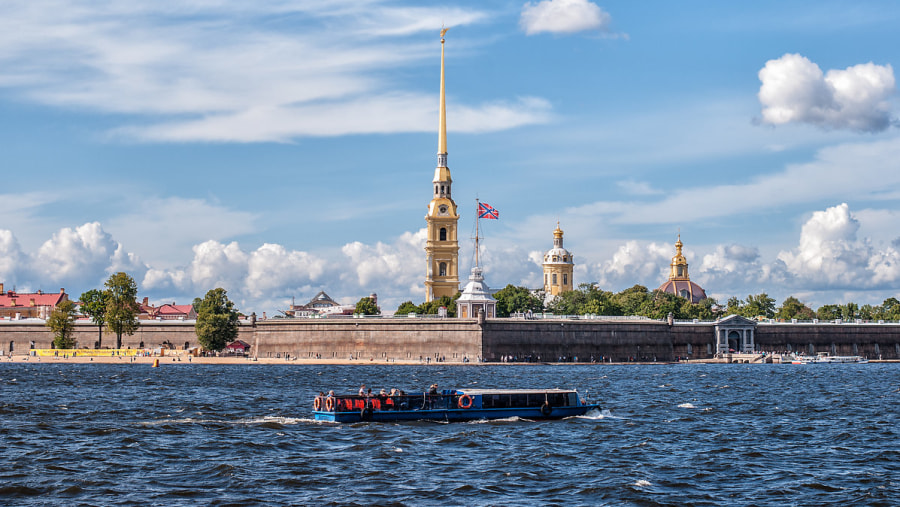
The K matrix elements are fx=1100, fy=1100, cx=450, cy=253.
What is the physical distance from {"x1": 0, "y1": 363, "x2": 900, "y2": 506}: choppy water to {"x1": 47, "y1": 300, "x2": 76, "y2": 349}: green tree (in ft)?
234

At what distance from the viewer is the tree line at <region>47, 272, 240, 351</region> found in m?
139

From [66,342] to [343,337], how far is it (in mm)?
37213

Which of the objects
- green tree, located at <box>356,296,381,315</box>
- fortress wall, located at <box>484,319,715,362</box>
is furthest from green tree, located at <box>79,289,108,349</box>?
fortress wall, located at <box>484,319,715,362</box>

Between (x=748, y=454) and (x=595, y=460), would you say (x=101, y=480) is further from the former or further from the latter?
(x=748, y=454)

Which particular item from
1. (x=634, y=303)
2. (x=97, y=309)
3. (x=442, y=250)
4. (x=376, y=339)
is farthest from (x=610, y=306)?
(x=97, y=309)

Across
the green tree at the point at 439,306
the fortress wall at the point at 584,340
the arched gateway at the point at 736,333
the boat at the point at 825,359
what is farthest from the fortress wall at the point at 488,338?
the green tree at the point at 439,306

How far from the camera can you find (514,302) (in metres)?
178

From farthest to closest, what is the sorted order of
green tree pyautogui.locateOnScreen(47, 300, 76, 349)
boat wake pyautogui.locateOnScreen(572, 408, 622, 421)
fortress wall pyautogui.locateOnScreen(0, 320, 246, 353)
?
fortress wall pyautogui.locateOnScreen(0, 320, 246, 353), green tree pyautogui.locateOnScreen(47, 300, 76, 349), boat wake pyautogui.locateOnScreen(572, 408, 622, 421)

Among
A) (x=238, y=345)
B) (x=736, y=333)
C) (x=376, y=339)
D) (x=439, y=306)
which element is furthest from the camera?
(x=439, y=306)

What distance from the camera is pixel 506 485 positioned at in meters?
37.1

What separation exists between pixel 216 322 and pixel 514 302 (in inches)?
2203

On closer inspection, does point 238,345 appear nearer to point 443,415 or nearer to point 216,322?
point 216,322

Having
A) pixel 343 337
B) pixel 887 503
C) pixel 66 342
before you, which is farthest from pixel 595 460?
pixel 66 342

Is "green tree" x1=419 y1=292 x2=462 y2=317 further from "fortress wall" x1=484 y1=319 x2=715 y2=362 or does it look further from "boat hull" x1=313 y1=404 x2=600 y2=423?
"boat hull" x1=313 y1=404 x2=600 y2=423
